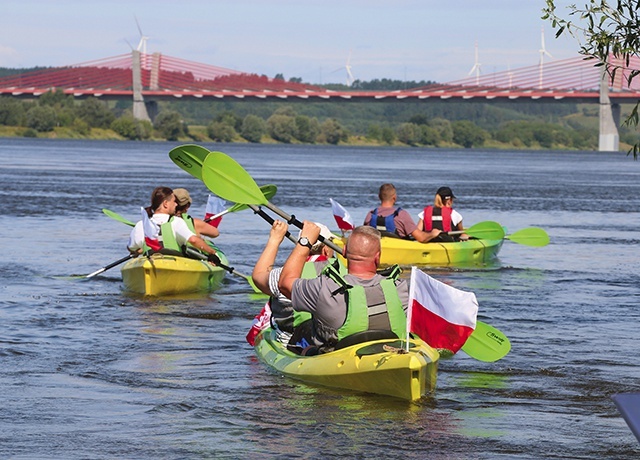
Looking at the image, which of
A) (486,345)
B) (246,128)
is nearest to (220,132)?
(246,128)

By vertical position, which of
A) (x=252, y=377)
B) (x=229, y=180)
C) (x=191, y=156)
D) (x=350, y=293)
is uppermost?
(x=191, y=156)

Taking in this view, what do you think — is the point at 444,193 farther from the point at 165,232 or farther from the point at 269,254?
the point at 269,254

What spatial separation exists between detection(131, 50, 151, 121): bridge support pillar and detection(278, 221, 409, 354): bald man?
104908mm

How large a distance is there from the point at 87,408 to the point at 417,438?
7.16 feet

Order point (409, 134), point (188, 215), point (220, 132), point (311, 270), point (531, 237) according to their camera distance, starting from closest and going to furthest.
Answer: point (311, 270) → point (188, 215) → point (531, 237) → point (220, 132) → point (409, 134)

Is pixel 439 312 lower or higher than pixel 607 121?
higher

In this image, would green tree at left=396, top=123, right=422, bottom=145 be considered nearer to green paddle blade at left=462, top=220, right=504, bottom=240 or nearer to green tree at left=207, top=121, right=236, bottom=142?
green tree at left=207, top=121, right=236, bottom=142

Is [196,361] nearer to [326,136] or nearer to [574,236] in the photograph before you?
[574,236]

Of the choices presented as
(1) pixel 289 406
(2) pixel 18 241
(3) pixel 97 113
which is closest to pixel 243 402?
(1) pixel 289 406

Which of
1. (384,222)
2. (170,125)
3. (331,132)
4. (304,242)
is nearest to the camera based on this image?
(304,242)

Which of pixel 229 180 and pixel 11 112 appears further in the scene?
pixel 11 112

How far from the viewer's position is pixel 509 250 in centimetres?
2108

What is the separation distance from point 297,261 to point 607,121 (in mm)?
107972

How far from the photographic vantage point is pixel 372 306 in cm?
783
